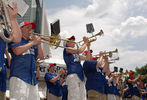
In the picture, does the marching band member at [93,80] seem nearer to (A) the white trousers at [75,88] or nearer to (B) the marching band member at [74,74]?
(B) the marching band member at [74,74]

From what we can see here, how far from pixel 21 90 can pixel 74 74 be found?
5.49 ft

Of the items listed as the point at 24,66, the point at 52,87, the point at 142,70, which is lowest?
the point at 142,70

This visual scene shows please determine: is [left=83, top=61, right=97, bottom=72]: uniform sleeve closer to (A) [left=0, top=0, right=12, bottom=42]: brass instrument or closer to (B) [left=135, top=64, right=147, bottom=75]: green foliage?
(A) [left=0, top=0, right=12, bottom=42]: brass instrument

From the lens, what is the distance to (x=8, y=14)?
2.61 metres

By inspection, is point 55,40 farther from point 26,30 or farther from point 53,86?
point 53,86

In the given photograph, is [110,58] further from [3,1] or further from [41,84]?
[41,84]

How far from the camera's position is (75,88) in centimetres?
384

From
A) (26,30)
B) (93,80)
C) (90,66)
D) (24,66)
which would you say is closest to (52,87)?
(93,80)

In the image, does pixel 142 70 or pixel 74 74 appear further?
pixel 142 70

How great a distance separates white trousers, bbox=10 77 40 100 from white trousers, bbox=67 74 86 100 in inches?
49.3

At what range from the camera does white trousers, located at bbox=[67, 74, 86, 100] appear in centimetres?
380

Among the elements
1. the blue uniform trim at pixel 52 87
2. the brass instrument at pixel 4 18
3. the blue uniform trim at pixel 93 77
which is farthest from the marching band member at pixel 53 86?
the brass instrument at pixel 4 18

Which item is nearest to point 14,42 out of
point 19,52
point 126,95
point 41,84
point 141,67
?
point 19,52

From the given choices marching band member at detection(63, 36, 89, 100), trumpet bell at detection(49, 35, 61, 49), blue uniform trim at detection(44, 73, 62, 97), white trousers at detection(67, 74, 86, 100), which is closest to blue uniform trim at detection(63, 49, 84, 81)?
marching band member at detection(63, 36, 89, 100)
